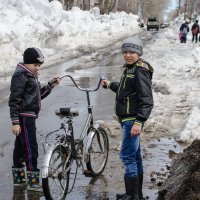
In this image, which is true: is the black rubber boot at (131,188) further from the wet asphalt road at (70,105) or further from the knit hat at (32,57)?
the knit hat at (32,57)

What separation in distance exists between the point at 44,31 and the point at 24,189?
1936 cm

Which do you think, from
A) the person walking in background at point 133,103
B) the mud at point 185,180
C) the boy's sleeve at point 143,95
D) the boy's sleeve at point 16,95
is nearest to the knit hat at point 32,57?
the boy's sleeve at point 16,95

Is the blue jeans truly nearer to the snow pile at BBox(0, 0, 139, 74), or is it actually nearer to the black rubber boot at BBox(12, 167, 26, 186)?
the black rubber boot at BBox(12, 167, 26, 186)

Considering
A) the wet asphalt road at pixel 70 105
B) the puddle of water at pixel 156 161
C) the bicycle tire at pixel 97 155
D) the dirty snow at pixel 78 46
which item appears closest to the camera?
the wet asphalt road at pixel 70 105

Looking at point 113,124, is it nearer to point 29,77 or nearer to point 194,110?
point 194,110

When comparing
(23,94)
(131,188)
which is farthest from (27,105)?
(131,188)

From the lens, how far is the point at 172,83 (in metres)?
14.3

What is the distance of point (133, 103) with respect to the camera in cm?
488

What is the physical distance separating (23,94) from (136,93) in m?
1.28

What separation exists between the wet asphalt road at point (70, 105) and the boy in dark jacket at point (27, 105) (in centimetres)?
39

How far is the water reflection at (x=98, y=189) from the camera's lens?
5.46 meters

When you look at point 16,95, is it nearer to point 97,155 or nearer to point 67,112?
point 67,112

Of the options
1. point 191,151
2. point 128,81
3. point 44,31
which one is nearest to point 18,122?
point 128,81

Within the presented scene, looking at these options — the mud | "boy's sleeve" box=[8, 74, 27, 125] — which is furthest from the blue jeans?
"boy's sleeve" box=[8, 74, 27, 125]
